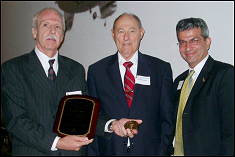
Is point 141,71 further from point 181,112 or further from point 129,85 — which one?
point 181,112

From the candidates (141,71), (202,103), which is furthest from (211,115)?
(141,71)

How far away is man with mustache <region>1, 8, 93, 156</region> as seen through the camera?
175 centimetres

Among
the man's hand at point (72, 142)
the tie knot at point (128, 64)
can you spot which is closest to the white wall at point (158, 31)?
the tie knot at point (128, 64)

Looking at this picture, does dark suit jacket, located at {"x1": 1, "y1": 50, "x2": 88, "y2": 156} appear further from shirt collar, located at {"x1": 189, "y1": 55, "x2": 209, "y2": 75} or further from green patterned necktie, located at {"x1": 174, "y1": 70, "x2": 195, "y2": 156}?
shirt collar, located at {"x1": 189, "y1": 55, "x2": 209, "y2": 75}

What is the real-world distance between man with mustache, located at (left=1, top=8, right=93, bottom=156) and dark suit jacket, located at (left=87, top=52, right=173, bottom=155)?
0.73 ft

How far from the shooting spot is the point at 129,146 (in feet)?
6.36

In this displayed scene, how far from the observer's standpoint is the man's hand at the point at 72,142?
1.66m

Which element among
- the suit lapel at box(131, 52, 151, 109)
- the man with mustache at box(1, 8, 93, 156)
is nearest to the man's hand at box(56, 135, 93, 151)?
the man with mustache at box(1, 8, 93, 156)

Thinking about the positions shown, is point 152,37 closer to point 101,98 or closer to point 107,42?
point 107,42

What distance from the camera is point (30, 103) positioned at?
1837 mm

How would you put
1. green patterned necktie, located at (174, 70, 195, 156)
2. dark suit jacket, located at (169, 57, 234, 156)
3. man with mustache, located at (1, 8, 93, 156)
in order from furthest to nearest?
green patterned necktie, located at (174, 70, 195, 156) < man with mustache, located at (1, 8, 93, 156) < dark suit jacket, located at (169, 57, 234, 156)

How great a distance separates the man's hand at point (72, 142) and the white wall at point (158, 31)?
142 cm

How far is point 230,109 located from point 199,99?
0.25 m

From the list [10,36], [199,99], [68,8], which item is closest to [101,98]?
[199,99]
